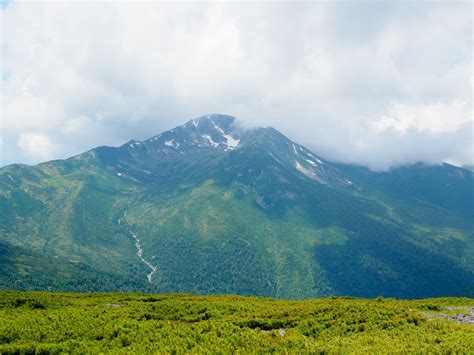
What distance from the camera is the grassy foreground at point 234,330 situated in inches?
1184

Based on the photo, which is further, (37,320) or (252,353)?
(37,320)

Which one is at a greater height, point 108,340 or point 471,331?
point 471,331

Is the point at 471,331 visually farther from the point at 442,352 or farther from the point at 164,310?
the point at 164,310

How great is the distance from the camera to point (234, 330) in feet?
119

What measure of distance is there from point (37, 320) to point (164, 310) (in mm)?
14135

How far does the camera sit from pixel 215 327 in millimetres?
36594

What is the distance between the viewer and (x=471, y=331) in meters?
32.7

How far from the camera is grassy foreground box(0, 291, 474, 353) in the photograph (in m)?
30.1

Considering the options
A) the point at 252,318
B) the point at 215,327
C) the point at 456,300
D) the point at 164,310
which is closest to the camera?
the point at 215,327

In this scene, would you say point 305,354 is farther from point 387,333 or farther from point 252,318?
point 252,318

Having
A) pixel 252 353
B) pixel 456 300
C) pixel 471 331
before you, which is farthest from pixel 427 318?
pixel 252 353

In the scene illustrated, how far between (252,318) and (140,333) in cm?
1218

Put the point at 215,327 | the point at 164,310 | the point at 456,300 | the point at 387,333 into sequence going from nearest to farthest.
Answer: the point at 387,333, the point at 215,327, the point at 164,310, the point at 456,300

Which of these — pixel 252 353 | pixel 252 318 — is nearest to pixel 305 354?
pixel 252 353
